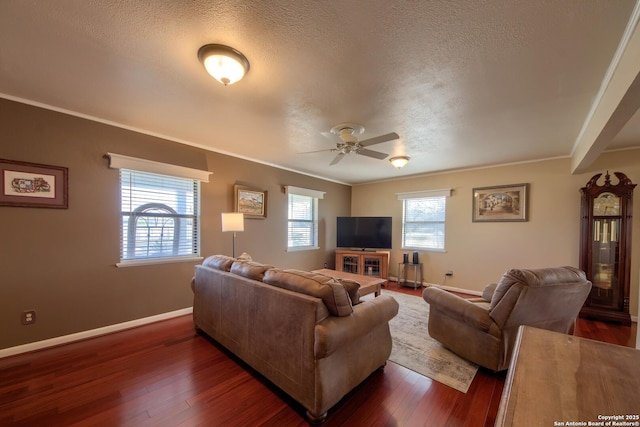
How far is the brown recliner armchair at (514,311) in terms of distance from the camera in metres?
2.01

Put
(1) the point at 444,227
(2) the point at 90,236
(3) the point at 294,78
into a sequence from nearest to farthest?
(3) the point at 294,78, (2) the point at 90,236, (1) the point at 444,227

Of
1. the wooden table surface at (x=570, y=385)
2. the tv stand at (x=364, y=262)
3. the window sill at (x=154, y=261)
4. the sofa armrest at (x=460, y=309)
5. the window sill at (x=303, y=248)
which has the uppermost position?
the wooden table surface at (x=570, y=385)

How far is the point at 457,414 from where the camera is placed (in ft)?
5.67

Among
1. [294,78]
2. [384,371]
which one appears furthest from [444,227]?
[294,78]

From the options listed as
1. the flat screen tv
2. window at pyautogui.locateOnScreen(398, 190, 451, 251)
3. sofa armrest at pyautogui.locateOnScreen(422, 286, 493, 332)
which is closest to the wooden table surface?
sofa armrest at pyautogui.locateOnScreen(422, 286, 493, 332)

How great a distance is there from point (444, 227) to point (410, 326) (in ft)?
8.69

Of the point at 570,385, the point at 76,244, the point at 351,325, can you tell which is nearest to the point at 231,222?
the point at 76,244

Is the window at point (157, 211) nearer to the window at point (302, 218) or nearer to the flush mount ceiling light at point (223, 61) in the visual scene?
the window at point (302, 218)

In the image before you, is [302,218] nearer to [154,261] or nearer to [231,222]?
[231,222]

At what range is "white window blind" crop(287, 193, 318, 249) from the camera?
5222 millimetres

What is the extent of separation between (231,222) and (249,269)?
59.4 inches

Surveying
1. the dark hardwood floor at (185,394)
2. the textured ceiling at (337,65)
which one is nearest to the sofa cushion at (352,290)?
the dark hardwood floor at (185,394)

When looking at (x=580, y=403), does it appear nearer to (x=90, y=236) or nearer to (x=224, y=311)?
(x=224, y=311)

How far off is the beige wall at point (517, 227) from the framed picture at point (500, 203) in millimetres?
90
